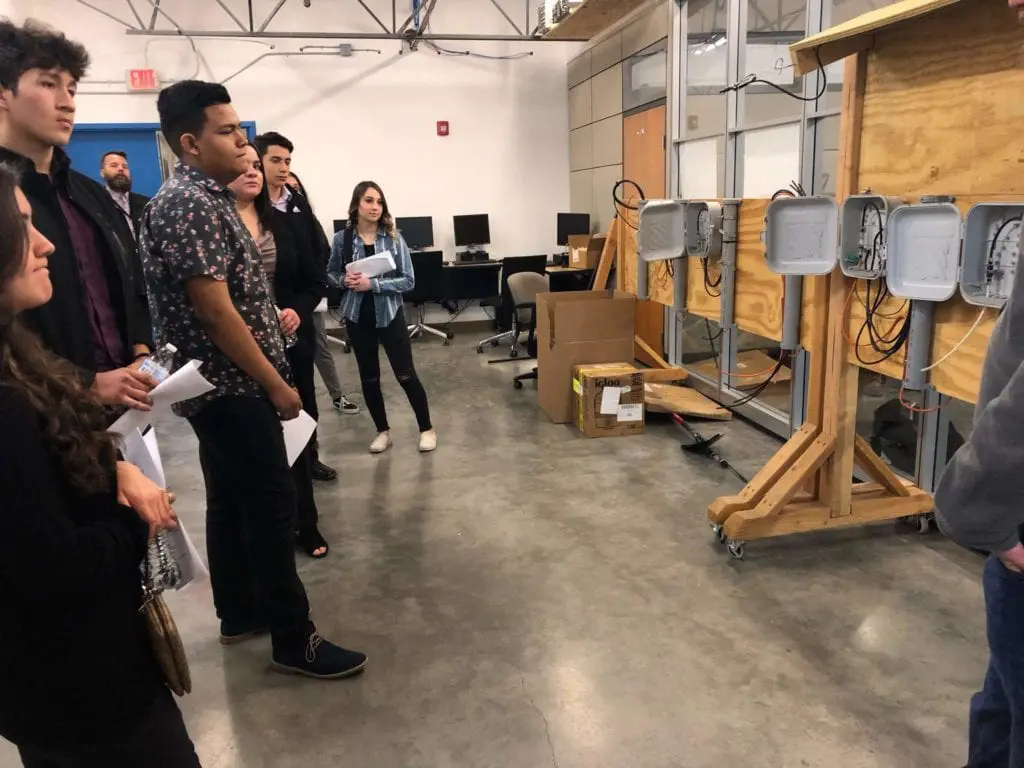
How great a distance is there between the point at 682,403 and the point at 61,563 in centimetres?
390

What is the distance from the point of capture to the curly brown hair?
91 cm

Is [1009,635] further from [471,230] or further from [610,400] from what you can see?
[471,230]

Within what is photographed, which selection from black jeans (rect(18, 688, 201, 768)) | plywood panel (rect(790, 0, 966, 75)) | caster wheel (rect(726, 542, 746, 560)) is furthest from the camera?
caster wheel (rect(726, 542, 746, 560))

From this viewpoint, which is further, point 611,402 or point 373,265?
point 611,402

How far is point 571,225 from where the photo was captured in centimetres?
721

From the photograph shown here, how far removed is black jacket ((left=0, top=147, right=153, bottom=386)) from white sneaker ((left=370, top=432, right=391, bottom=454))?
6.96 ft

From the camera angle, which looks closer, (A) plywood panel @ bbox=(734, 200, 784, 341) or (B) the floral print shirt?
(B) the floral print shirt

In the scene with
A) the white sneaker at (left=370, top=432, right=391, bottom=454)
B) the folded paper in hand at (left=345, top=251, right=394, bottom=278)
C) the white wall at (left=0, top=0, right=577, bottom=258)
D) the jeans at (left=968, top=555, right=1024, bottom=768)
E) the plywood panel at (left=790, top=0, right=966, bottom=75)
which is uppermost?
the white wall at (left=0, top=0, right=577, bottom=258)

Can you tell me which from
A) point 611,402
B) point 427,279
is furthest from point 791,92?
point 427,279

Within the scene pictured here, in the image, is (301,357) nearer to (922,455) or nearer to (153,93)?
(922,455)

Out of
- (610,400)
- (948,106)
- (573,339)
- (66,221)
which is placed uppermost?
(948,106)

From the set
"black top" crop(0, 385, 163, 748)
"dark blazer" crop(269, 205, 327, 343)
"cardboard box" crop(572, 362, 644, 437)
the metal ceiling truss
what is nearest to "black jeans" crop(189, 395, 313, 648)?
"black top" crop(0, 385, 163, 748)

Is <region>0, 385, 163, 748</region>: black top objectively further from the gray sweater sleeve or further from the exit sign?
the exit sign

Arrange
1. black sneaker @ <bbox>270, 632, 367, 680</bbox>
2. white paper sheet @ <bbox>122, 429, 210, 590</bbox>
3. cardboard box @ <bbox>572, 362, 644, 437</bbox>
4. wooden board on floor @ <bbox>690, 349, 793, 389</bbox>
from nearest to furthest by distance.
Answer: white paper sheet @ <bbox>122, 429, 210, 590</bbox>
black sneaker @ <bbox>270, 632, 367, 680</bbox>
cardboard box @ <bbox>572, 362, 644, 437</bbox>
wooden board on floor @ <bbox>690, 349, 793, 389</bbox>
